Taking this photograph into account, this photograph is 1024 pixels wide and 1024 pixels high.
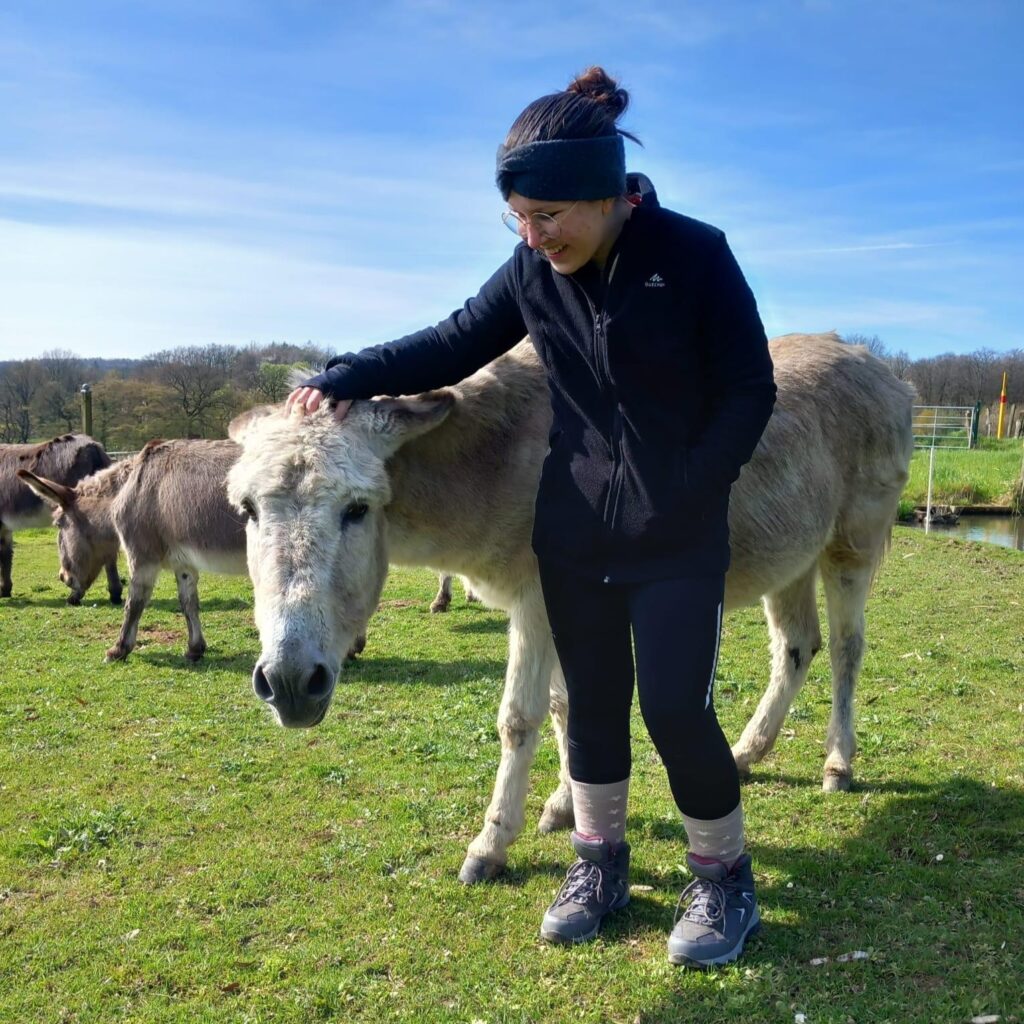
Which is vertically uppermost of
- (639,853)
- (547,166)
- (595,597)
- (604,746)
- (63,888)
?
(547,166)

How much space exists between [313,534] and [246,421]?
41.6 inches

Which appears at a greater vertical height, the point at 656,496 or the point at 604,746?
the point at 656,496

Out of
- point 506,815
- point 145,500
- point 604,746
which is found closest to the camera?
point 604,746

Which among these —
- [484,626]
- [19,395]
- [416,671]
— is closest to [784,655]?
[416,671]

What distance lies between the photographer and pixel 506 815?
3.70 meters

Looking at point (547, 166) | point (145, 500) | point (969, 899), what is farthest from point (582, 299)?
point (145, 500)

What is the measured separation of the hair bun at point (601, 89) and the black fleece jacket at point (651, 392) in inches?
13.3

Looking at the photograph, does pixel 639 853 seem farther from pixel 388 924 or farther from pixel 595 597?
pixel 595 597

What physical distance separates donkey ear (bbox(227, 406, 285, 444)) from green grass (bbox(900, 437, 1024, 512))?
1965 cm

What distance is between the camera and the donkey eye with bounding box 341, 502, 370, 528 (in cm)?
301

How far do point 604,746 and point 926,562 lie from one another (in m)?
11.3

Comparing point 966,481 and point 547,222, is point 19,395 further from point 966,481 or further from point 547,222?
point 547,222

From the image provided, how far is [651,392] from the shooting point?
2.67 metres

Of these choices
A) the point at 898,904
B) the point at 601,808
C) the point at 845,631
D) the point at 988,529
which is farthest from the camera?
the point at 988,529
